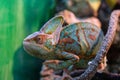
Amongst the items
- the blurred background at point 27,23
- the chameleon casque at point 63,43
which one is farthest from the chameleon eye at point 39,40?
the blurred background at point 27,23

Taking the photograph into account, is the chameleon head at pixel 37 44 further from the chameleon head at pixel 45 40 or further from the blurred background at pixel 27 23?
the blurred background at pixel 27 23

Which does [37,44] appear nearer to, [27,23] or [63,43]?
[63,43]

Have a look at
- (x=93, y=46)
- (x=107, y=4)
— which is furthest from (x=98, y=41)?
(x=107, y=4)

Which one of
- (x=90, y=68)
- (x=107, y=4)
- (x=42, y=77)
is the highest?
(x=107, y=4)

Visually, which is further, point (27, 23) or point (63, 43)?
point (27, 23)

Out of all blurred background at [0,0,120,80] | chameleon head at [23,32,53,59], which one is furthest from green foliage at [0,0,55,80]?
chameleon head at [23,32,53,59]

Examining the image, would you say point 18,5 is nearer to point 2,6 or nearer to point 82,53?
point 2,6

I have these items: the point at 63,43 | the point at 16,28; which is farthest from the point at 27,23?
the point at 63,43
